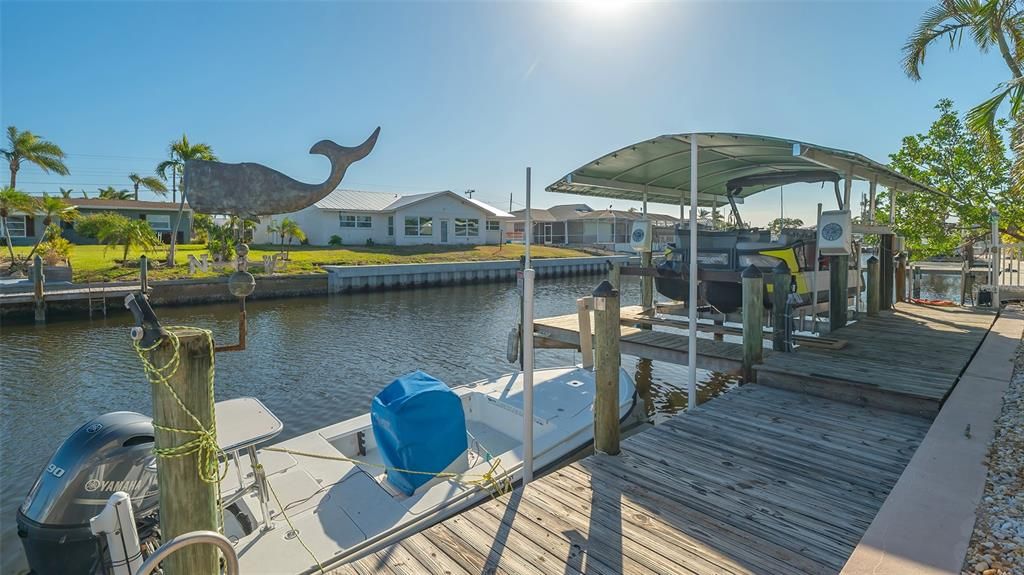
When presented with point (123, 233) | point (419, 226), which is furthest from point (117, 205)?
point (419, 226)

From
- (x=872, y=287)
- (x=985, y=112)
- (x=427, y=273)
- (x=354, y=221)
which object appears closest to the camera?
(x=985, y=112)

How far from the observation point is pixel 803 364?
233 inches

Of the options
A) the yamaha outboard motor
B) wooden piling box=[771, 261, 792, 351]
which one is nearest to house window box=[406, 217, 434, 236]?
wooden piling box=[771, 261, 792, 351]

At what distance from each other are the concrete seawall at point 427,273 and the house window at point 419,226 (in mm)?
7585

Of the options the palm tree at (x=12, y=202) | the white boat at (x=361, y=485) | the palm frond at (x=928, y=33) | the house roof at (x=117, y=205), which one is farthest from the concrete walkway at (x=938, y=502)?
the house roof at (x=117, y=205)

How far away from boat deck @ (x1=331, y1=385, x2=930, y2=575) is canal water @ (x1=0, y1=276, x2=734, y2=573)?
4.56 meters

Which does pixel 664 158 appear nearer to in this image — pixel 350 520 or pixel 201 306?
pixel 350 520

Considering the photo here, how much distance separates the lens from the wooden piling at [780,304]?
259 inches

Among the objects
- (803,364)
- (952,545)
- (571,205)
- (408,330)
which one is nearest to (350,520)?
(952,545)

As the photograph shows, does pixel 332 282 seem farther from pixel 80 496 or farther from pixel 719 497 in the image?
pixel 719 497

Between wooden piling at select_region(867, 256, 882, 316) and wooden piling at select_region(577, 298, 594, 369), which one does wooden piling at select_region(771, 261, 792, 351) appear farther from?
wooden piling at select_region(867, 256, 882, 316)

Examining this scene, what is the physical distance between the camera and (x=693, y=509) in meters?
3.17

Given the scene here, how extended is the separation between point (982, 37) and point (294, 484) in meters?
15.6

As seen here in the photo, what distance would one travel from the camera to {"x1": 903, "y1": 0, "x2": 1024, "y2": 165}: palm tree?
8.12m
